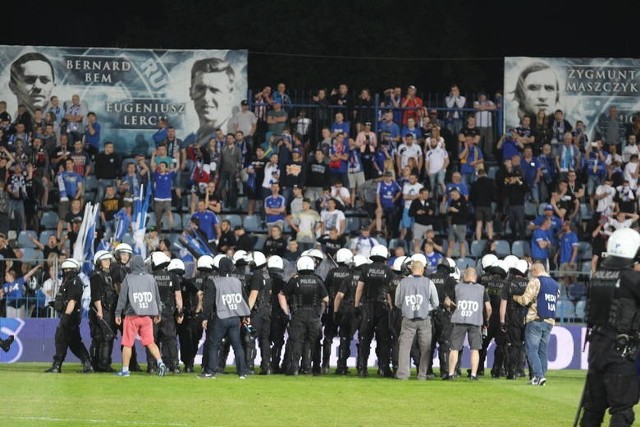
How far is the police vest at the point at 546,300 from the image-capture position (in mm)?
24250

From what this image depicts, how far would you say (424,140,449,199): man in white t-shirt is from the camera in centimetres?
3453

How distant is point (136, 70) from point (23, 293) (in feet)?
30.0

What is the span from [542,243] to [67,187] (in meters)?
11.4

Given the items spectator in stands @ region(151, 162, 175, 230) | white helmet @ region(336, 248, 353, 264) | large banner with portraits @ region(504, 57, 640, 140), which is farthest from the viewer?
large banner with portraits @ region(504, 57, 640, 140)

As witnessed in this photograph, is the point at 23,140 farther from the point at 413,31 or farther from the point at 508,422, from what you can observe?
the point at 508,422

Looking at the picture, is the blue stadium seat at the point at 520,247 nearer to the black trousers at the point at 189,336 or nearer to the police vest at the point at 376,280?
the police vest at the point at 376,280

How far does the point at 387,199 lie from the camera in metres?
33.8

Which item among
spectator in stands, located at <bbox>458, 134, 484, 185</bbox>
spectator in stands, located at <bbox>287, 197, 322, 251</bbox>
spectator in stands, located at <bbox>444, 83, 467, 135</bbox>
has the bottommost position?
spectator in stands, located at <bbox>287, 197, 322, 251</bbox>

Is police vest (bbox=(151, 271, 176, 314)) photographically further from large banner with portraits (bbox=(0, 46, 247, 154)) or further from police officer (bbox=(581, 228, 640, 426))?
police officer (bbox=(581, 228, 640, 426))

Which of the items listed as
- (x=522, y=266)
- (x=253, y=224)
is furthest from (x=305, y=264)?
(x=253, y=224)

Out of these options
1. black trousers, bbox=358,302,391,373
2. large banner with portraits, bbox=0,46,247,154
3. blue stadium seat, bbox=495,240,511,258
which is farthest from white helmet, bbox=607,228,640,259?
large banner with portraits, bbox=0,46,247,154

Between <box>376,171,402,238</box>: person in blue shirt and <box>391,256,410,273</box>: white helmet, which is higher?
<box>376,171,402,238</box>: person in blue shirt

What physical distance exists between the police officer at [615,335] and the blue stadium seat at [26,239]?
20717 millimetres

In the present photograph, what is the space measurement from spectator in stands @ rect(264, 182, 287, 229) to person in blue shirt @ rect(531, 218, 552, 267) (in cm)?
597
